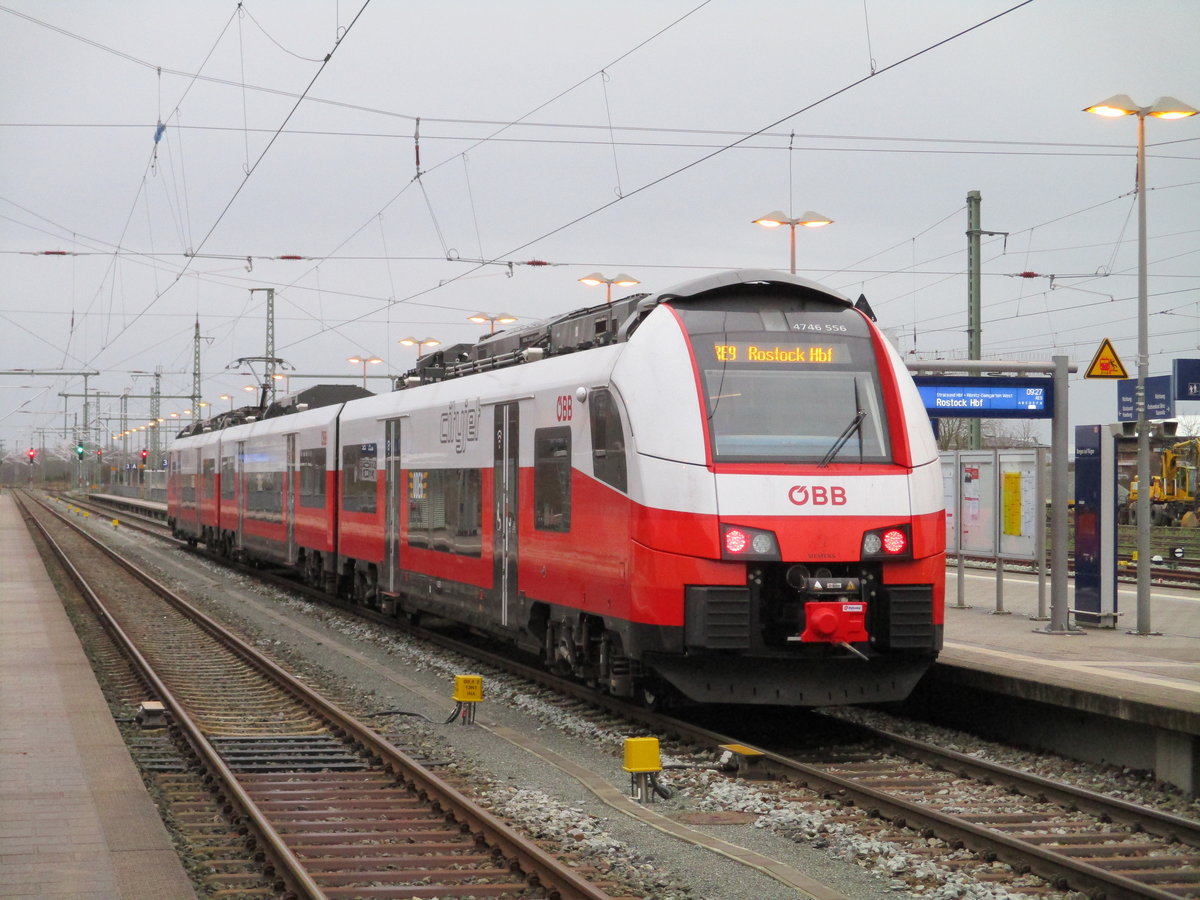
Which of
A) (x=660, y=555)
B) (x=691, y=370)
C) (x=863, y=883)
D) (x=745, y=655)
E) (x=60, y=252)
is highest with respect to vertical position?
(x=60, y=252)

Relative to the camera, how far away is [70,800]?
27.5 feet

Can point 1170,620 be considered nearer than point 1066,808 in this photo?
No

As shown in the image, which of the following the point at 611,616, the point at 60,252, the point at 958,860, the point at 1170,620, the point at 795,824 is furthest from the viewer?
the point at 60,252

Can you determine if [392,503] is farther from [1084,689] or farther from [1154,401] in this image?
[1084,689]

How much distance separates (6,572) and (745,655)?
2302 cm

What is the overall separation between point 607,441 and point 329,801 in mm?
3367

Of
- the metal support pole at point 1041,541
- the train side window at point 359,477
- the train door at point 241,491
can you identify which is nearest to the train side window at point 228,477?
the train door at point 241,491

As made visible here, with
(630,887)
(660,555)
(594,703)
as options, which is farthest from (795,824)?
(594,703)

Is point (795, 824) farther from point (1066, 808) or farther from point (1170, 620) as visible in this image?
point (1170, 620)

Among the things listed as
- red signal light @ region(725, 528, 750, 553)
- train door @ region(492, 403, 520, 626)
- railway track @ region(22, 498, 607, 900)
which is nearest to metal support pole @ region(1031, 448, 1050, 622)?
train door @ region(492, 403, 520, 626)

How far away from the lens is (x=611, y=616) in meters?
10.7

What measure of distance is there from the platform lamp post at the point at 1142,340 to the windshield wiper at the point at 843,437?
4719 millimetres

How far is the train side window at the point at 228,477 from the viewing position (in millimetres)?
31891

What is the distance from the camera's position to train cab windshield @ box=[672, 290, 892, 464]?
10305 mm
